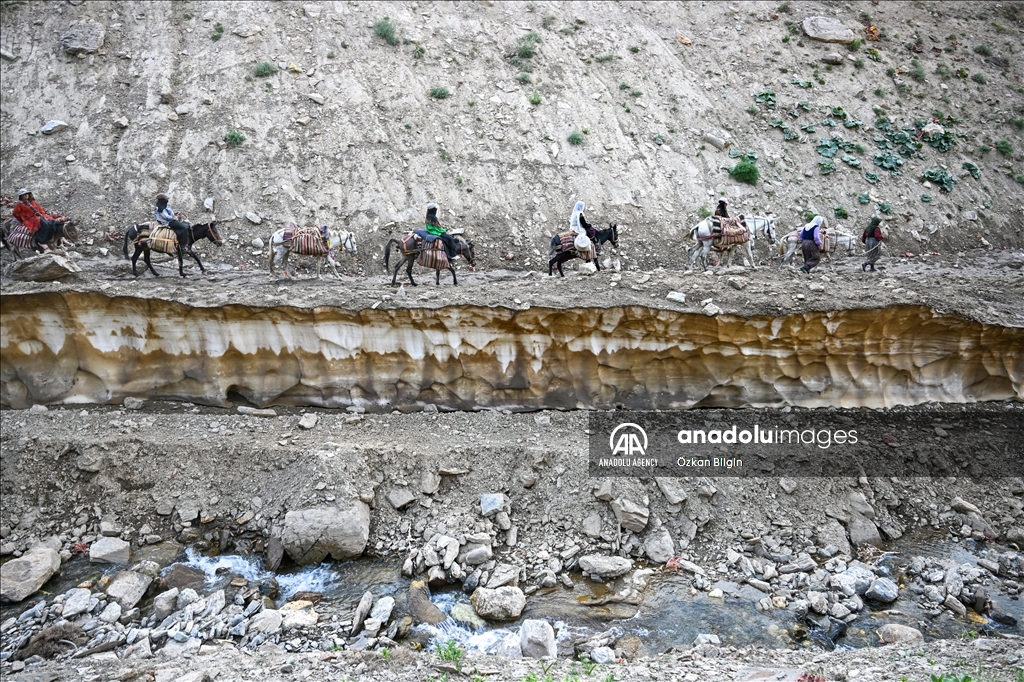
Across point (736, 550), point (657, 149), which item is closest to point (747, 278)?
point (736, 550)

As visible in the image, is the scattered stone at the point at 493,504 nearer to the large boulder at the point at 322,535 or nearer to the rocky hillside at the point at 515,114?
the large boulder at the point at 322,535

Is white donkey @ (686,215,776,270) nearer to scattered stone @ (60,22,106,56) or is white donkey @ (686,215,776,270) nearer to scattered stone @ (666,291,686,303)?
scattered stone @ (666,291,686,303)

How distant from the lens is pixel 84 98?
1816 cm

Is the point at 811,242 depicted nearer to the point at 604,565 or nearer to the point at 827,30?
the point at 604,565

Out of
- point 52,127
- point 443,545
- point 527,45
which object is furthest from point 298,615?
point 527,45

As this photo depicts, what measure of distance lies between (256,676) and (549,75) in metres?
17.6

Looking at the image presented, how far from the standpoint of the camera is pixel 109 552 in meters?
8.98

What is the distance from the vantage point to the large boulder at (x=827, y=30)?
67.4 ft

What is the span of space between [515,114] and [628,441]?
11.6 meters

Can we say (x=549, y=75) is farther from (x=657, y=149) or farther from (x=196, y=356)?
(x=196, y=356)

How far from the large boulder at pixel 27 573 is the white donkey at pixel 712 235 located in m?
12.4

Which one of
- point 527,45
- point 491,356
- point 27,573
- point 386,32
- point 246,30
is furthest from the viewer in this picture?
point 527,45

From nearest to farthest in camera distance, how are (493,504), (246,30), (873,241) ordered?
(493,504), (873,241), (246,30)

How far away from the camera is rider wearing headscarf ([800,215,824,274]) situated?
1356 cm
